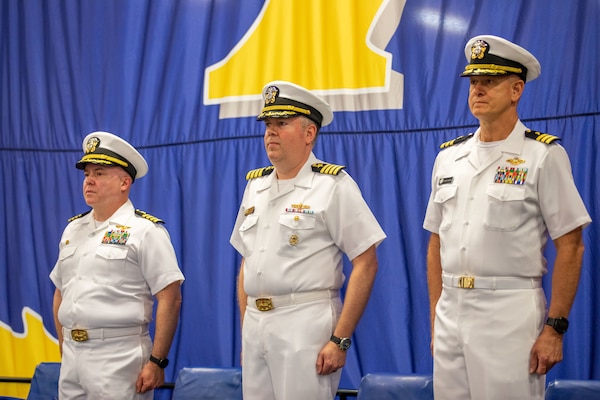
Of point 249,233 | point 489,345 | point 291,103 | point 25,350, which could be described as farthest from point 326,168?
point 25,350

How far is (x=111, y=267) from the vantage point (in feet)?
12.1

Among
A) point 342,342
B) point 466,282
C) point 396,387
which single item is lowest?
point 396,387

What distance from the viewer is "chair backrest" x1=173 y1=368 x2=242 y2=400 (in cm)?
404

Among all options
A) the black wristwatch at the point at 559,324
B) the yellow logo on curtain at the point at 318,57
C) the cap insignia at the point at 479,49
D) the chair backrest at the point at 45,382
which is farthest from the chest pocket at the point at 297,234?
the chair backrest at the point at 45,382

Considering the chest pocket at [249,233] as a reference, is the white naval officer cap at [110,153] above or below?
above

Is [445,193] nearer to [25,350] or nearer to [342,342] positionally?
[342,342]

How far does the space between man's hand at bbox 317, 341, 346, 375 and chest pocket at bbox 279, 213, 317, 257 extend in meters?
0.38

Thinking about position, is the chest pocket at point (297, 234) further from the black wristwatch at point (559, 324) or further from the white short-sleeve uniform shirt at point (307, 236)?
the black wristwatch at point (559, 324)

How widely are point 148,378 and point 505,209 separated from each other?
5.58 ft

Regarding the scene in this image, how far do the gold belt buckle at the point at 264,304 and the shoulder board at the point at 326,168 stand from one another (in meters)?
0.56

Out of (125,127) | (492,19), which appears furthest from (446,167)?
(125,127)

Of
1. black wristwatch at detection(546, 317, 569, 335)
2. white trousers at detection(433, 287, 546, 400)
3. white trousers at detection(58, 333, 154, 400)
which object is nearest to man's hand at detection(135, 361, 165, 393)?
white trousers at detection(58, 333, 154, 400)

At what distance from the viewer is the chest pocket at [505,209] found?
9.39ft

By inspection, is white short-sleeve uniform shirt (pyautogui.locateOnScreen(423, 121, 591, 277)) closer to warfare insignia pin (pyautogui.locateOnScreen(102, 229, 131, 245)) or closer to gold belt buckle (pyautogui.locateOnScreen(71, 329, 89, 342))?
warfare insignia pin (pyautogui.locateOnScreen(102, 229, 131, 245))
